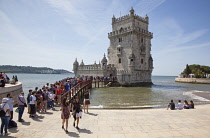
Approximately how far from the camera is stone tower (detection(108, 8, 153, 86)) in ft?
127

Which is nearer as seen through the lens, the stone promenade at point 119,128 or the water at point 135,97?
the stone promenade at point 119,128

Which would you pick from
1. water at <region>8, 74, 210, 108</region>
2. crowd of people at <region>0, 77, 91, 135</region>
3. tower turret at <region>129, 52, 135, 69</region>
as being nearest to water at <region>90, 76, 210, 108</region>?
water at <region>8, 74, 210, 108</region>

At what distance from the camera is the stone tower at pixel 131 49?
3884cm

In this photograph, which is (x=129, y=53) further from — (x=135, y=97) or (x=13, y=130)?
(x=13, y=130)

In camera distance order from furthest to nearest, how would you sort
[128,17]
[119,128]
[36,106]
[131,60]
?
[128,17] < [131,60] < [36,106] < [119,128]

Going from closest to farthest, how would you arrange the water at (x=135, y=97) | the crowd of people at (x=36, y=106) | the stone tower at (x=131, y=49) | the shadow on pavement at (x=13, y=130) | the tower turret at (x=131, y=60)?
1. the crowd of people at (x=36, y=106)
2. the shadow on pavement at (x=13, y=130)
3. the water at (x=135, y=97)
4. the tower turret at (x=131, y=60)
5. the stone tower at (x=131, y=49)

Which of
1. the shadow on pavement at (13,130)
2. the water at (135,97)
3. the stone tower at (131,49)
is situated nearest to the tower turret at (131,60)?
the stone tower at (131,49)

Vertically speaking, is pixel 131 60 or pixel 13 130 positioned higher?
pixel 131 60

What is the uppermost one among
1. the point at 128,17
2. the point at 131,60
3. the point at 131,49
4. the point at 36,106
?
the point at 128,17

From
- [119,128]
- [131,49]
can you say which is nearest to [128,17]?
[131,49]

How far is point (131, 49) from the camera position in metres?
38.7

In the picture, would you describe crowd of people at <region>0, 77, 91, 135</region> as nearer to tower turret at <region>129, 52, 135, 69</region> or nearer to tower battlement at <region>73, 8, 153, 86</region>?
tower turret at <region>129, 52, 135, 69</region>

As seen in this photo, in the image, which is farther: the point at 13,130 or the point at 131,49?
the point at 131,49

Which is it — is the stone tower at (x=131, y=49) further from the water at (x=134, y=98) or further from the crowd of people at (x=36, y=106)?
the crowd of people at (x=36, y=106)
